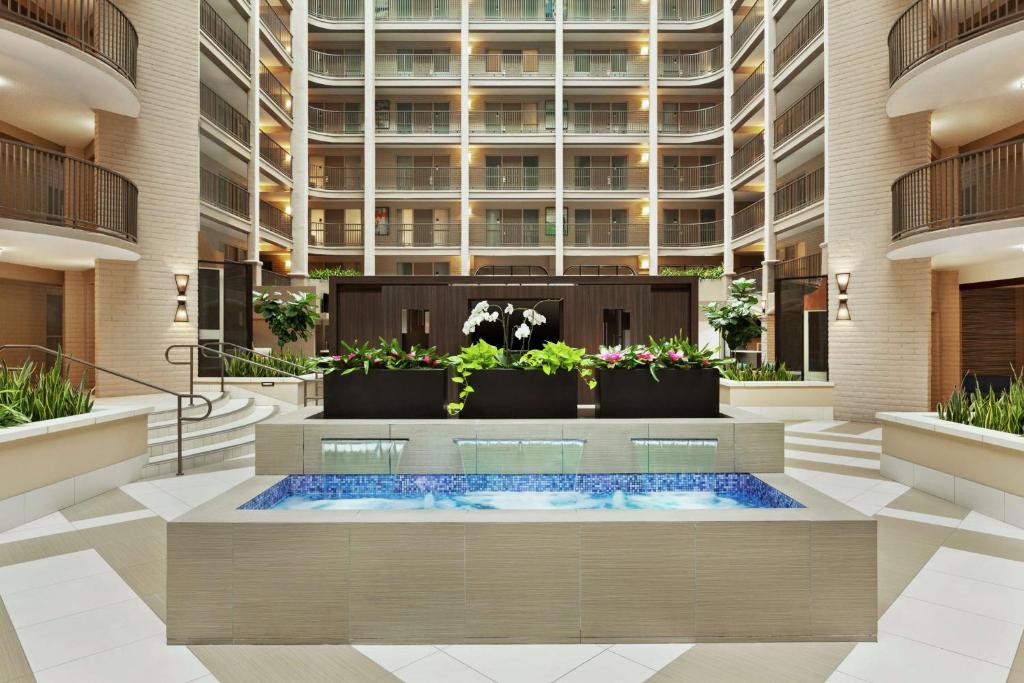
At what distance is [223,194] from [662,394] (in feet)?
48.3

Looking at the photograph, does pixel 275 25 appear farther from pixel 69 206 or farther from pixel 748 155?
pixel 748 155

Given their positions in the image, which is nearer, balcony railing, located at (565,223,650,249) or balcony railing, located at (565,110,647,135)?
balcony railing, located at (565,223,650,249)

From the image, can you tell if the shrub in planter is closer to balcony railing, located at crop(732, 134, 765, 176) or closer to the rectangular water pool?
the rectangular water pool

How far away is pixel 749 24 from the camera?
18406mm

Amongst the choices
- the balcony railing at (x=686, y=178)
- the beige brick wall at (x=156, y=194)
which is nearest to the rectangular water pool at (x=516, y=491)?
the beige brick wall at (x=156, y=194)

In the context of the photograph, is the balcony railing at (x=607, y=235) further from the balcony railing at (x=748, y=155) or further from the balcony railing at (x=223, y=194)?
the balcony railing at (x=223, y=194)

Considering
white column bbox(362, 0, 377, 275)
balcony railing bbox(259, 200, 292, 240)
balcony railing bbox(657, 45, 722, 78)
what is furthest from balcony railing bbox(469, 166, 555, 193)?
balcony railing bbox(259, 200, 292, 240)

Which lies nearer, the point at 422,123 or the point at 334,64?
the point at 334,64

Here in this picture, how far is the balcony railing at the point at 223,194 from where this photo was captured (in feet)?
45.2

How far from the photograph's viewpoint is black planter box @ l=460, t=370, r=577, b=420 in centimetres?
404

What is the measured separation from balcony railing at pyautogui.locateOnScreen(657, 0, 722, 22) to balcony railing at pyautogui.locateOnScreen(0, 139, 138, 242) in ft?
66.9

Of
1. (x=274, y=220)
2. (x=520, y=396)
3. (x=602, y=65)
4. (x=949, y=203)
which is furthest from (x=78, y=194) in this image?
(x=602, y=65)

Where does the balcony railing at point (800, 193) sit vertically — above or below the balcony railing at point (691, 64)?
below

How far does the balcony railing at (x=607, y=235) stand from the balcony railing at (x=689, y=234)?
75 centimetres
